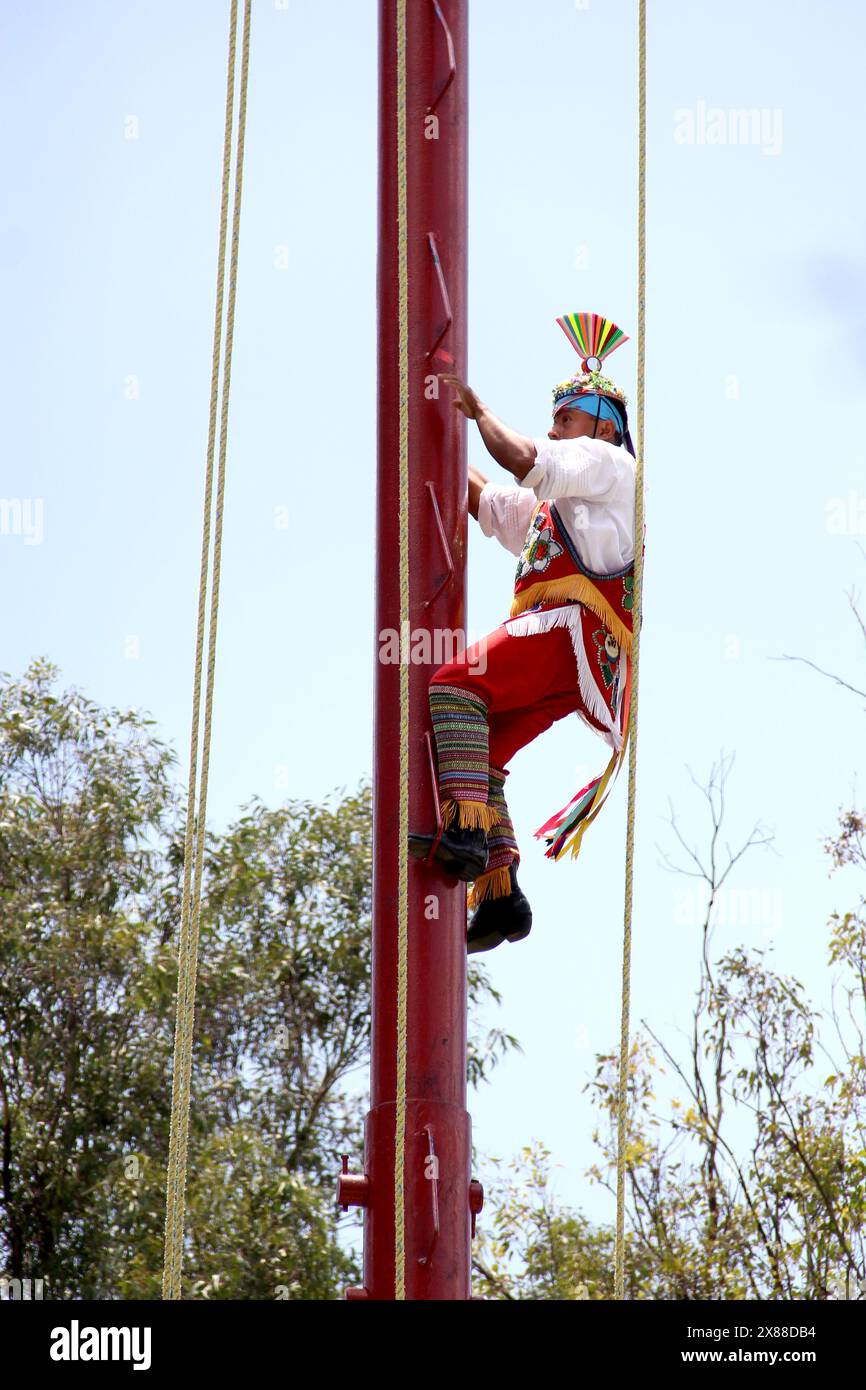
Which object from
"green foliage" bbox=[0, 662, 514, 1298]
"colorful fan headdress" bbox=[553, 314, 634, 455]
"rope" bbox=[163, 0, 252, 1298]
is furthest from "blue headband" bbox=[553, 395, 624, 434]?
"green foliage" bbox=[0, 662, 514, 1298]

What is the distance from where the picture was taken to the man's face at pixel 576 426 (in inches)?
159

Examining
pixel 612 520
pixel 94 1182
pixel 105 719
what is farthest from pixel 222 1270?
pixel 612 520

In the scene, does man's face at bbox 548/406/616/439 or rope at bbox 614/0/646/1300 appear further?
man's face at bbox 548/406/616/439

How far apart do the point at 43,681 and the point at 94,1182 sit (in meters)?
2.74

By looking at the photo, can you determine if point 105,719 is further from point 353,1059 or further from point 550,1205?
point 550,1205

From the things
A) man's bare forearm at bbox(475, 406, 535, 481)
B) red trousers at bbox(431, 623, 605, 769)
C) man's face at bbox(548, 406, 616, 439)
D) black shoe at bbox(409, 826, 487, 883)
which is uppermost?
man's face at bbox(548, 406, 616, 439)

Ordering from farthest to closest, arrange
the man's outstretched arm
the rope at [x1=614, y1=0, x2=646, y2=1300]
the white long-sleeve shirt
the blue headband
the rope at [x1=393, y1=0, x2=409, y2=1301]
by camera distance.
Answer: the blue headband, the white long-sleeve shirt, the man's outstretched arm, the rope at [x1=614, y1=0, x2=646, y2=1300], the rope at [x1=393, y1=0, x2=409, y2=1301]

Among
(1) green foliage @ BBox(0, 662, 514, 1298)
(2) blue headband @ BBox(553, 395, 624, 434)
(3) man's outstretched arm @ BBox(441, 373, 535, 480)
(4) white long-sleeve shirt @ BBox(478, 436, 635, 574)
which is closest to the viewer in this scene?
(3) man's outstretched arm @ BBox(441, 373, 535, 480)

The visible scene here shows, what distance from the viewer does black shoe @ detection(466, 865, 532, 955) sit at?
379 centimetres

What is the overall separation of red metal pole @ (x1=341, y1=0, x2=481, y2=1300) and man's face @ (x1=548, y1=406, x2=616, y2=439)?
44cm

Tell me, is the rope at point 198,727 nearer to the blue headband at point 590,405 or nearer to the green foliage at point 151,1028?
the blue headband at point 590,405

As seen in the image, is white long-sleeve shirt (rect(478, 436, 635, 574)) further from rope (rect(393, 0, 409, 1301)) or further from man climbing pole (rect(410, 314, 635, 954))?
rope (rect(393, 0, 409, 1301))

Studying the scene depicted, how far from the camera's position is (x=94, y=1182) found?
10094 mm
